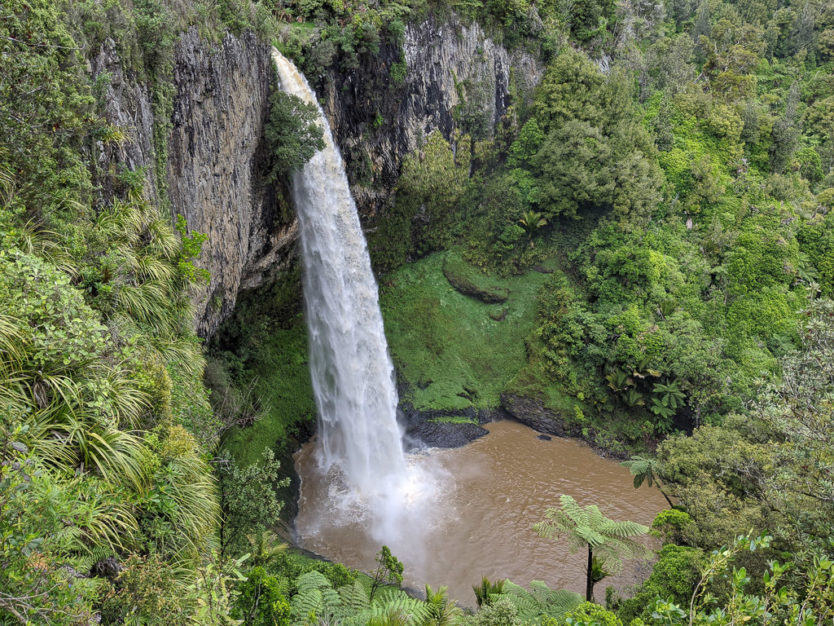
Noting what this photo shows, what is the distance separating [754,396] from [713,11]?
→ 30.7m

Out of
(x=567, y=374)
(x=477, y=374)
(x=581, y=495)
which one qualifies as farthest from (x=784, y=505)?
(x=477, y=374)

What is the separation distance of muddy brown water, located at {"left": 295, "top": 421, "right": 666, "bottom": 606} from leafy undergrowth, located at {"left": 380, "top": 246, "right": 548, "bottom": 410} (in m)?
2.04

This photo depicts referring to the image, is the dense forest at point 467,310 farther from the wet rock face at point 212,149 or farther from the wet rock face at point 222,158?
the wet rock face at point 222,158

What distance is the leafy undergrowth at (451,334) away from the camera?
17938 mm


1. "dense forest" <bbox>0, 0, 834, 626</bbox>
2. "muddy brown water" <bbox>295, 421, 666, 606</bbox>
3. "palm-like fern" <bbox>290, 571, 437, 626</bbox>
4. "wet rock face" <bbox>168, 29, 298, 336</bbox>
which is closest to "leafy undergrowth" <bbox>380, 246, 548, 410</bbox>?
"dense forest" <bbox>0, 0, 834, 626</bbox>

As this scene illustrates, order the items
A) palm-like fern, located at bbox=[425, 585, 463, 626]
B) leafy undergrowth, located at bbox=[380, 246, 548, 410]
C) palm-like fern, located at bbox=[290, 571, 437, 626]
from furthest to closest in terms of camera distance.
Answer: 1. leafy undergrowth, located at bbox=[380, 246, 548, 410]
2. palm-like fern, located at bbox=[425, 585, 463, 626]
3. palm-like fern, located at bbox=[290, 571, 437, 626]

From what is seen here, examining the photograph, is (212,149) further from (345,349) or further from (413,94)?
(413,94)

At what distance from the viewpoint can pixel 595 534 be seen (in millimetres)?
9211

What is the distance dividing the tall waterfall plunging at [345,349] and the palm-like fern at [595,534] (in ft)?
16.5

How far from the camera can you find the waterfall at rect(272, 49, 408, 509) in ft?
45.9

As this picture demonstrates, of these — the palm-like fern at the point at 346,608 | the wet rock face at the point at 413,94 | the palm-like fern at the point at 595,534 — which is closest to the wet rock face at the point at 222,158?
the wet rock face at the point at 413,94

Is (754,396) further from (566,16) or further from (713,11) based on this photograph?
(713,11)

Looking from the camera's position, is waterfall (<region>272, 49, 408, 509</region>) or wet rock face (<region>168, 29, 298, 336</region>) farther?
waterfall (<region>272, 49, 408, 509</region>)

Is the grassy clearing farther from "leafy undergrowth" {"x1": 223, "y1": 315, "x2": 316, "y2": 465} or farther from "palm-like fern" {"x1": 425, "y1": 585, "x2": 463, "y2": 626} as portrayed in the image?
"palm-like fern" {"x1": 425, "y1": 585, "x2": 463, "y2": 626}
